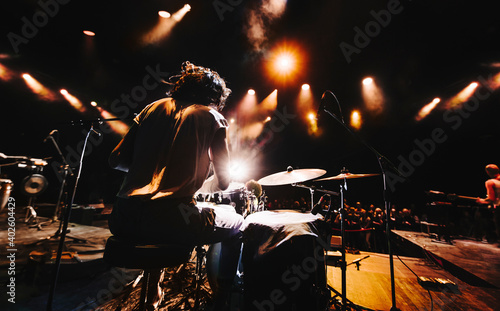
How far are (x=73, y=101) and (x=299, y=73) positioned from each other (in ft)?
29.9

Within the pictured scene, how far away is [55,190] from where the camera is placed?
856 cm

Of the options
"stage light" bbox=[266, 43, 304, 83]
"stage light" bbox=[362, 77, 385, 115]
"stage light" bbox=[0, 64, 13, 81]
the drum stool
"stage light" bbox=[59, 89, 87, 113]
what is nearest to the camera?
the drum stool

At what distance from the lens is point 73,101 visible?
24.9 feet

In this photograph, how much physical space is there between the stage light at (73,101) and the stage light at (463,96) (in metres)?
15.4

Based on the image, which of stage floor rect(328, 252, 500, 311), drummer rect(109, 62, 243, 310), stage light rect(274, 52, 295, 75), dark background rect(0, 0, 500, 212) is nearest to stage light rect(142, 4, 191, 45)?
dark background rect(0, 0, 500, 212)

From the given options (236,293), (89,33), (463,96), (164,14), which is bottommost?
(236,293)

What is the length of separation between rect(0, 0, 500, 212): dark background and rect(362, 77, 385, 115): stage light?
275mm

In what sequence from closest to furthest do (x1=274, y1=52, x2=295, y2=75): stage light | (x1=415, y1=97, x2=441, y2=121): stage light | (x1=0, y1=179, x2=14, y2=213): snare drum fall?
(x1=0, y1=179, x2=14, y2=213): snare drum → (x1=274, y1=52, x2=295, y2=75): stage light → (x1=415, y1=97, x2=441, y2=121): stage light

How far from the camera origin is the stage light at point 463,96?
6.96 m

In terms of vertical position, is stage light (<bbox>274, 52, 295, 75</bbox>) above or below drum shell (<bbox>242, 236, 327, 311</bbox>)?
above

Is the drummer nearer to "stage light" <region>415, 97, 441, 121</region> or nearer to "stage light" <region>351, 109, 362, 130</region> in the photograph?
"stage light" <region>351, 109, 362, 130</region>

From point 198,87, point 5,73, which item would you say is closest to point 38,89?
point 5,73

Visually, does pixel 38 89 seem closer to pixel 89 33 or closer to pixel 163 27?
pixel 89 33

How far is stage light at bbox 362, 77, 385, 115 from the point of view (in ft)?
22.5
